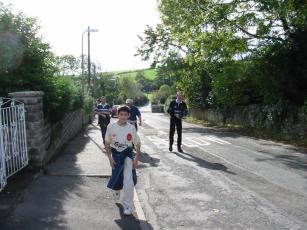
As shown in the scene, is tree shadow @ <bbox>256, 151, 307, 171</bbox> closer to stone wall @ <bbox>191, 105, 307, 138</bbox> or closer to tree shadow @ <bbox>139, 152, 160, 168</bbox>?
tree shadow @ <bbox>139, 152, 160, 168</bbox>

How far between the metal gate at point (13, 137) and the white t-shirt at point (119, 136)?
5.99 ft

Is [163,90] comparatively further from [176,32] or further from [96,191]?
[96,191]

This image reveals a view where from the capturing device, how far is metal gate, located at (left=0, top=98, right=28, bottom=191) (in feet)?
26.8

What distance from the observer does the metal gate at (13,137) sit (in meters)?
8.16

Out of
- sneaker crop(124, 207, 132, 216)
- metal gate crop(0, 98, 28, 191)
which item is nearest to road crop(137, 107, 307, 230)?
sneaker crop(124, 207, 132, 216)

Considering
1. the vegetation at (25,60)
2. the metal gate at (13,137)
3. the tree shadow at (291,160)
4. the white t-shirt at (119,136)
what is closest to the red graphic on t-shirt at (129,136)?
the white t-shirt at (119,136)

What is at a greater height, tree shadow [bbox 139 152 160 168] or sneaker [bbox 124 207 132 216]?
sneaker [bbox 124 207 132 216]

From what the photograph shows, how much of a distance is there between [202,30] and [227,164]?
1187 centimetres

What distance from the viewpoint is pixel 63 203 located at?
721cm

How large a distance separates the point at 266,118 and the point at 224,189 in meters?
14.7

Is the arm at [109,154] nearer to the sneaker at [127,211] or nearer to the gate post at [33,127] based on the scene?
the sneaker at [127,211]

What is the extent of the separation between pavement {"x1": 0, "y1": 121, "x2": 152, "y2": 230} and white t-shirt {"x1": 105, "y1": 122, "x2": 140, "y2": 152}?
3.17 feet

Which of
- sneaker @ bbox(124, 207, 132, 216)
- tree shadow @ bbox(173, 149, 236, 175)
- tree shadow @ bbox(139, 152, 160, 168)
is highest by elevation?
sneaker @ bbox(124, 207, 132, 216)

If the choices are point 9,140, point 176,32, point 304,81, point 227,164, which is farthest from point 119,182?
point 176,32
